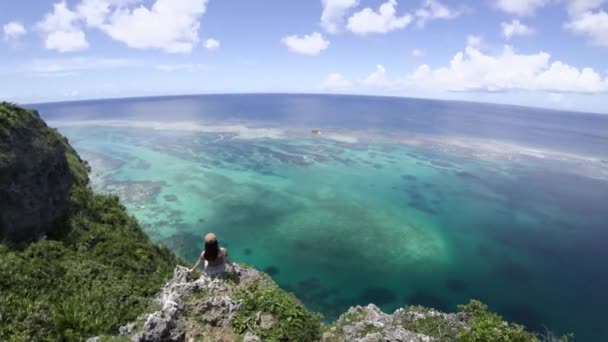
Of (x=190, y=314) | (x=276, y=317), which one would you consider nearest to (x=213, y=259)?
(x=190, y=314)

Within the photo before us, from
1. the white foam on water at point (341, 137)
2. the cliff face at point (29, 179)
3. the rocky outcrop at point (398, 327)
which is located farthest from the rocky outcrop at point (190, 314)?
the white foam on water at point (341, 137)

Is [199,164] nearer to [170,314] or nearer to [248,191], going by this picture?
[248,191]

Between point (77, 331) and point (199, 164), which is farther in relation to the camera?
point (199, 164)

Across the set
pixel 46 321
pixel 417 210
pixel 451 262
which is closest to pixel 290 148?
pixel 417 210

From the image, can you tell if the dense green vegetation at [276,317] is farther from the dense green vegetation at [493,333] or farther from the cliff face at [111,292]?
the dense green vegetation at [493,333]

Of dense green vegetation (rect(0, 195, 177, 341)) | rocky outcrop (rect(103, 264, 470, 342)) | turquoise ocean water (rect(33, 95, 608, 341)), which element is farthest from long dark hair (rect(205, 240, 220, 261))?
turquoise ocean water (rect(33, 95, 608, 341))

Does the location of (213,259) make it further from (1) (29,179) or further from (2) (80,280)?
(1) (29,179)

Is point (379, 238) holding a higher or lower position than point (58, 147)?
lower
